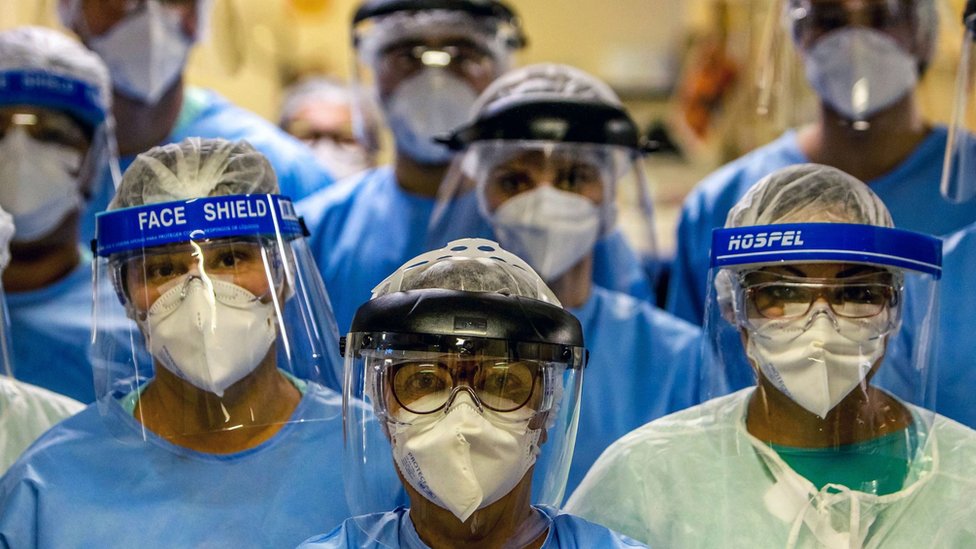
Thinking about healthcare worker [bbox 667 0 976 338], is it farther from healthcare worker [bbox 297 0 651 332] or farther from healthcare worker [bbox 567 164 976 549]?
healthcare worker [bbox 567 164 976 549]

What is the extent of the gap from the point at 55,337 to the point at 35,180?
38 centimetres

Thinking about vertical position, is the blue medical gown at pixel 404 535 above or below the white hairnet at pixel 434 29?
below

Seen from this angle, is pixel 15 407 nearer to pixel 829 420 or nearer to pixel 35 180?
pixel 35 180

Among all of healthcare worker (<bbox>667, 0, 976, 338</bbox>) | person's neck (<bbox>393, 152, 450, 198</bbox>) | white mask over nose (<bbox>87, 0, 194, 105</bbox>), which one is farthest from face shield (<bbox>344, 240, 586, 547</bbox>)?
white mask over nose (<bbox>87, 0, 194, 105</bbox>)

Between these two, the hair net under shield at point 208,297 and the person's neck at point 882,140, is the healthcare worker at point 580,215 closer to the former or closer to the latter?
the person's neck at point 882,140

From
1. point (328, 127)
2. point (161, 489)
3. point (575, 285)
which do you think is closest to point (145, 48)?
point (575, 285)

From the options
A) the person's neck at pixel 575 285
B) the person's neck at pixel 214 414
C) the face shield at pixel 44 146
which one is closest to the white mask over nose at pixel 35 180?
the face shield at pixel 44 146

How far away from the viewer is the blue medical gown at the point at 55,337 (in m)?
3.40

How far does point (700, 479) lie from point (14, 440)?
1349mm

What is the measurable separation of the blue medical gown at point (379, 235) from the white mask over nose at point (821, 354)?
123cm

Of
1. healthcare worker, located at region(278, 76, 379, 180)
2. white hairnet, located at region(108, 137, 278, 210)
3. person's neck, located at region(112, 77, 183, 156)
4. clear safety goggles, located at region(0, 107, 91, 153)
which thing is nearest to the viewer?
white hairnet, located at region(108, 137, 278, 210)

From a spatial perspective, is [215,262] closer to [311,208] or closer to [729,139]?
[311,208]

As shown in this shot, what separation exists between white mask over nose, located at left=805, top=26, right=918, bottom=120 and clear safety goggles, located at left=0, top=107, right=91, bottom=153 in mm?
1839

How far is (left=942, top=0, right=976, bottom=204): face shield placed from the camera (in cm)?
325
